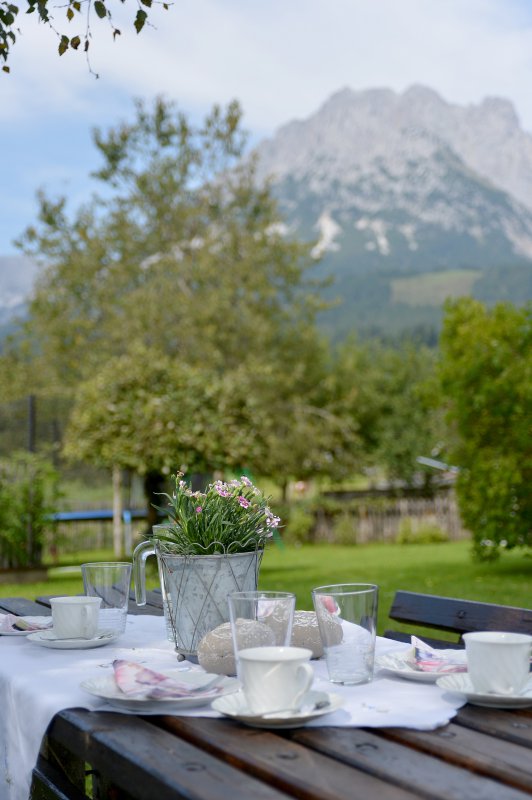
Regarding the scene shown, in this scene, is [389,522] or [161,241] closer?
[389,522]

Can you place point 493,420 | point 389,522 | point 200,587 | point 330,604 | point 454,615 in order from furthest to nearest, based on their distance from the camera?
point 389,522, point 493,420, point 454,615, point 200,587, point 330,604

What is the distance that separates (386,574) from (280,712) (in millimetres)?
11123

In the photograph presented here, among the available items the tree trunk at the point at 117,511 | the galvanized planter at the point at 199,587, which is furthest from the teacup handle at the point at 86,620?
the tree trunk at the point at 117,511

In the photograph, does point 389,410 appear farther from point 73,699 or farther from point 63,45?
point 73,699

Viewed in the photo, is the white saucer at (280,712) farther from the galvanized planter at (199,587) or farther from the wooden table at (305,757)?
the galvanized planter at (199,587)

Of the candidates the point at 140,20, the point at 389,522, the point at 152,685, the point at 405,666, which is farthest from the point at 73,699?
the point at 389,522

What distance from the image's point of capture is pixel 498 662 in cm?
175

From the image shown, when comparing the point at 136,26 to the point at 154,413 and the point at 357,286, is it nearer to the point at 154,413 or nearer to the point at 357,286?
the point at 154,413

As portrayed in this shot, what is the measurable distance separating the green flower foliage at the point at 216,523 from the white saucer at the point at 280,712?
0.51 meters

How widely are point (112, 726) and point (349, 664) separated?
508 millimetres

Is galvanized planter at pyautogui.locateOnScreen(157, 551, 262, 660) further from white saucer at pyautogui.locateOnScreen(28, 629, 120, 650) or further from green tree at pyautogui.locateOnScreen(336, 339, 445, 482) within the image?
green tree at pyautogui.locateOnScreen(336, 339, 445, 482)

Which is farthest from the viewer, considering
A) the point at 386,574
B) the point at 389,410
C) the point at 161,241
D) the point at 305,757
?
the point at 389,410

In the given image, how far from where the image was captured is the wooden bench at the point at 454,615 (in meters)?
2.55

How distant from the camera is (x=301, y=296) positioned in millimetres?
24250
